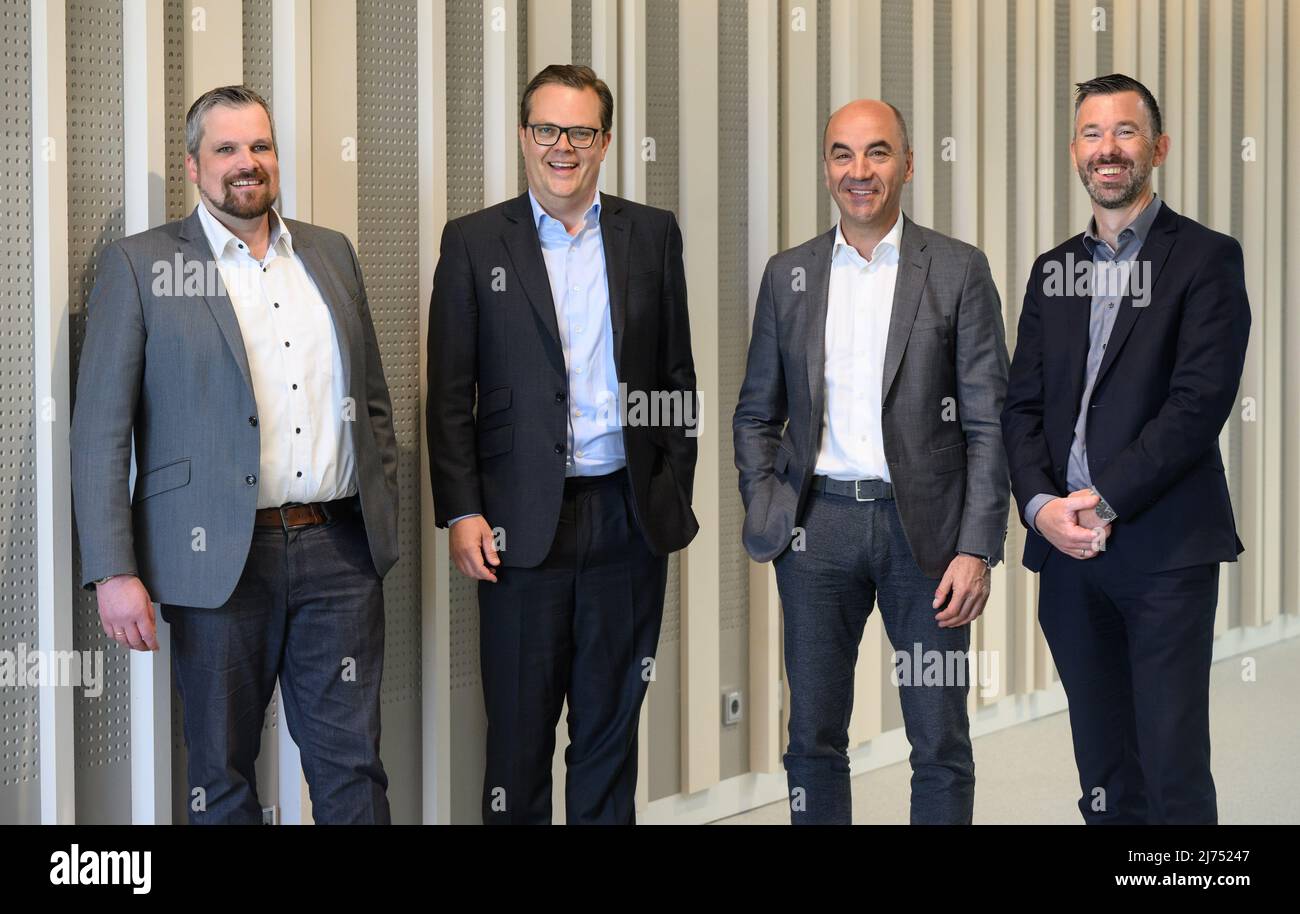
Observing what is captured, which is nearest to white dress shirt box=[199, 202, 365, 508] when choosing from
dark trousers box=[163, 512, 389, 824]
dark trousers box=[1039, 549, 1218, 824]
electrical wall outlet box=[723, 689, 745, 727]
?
dark trousers box=[163, 512, 389, 824]

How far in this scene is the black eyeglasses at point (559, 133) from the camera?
3311mm

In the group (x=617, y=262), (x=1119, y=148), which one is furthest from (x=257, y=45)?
(x=1119, y=148)

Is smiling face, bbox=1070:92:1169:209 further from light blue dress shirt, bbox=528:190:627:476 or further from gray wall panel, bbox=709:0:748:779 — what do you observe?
gray wall panel, bbox=709:0:748:779

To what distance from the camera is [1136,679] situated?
307 centimetres

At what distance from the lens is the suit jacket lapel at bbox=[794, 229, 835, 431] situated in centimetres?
335

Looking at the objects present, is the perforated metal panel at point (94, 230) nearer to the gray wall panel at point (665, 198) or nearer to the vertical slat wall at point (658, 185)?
the vertical slat wall at point (658, 185)

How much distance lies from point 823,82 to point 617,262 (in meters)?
1.95

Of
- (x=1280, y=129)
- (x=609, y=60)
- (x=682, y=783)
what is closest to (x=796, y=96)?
(x=609, y=60)

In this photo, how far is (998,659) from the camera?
5922 millimetres

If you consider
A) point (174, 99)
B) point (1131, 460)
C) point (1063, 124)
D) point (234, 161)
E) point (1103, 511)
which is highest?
point (1063, 124)

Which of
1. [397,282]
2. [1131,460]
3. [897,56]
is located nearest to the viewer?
[1131,460]

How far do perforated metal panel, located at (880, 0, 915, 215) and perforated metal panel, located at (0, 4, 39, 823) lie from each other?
3.16 metres

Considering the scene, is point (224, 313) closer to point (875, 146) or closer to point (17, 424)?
point (17, 424)

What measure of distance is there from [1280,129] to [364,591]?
6127mm
